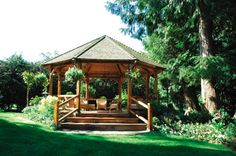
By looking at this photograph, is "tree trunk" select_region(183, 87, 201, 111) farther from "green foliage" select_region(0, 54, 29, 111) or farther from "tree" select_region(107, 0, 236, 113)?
"green foliage" select_region(0, 54, 29, 111)

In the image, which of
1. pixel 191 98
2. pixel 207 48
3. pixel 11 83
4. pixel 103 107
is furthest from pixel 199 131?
pixel 11 83

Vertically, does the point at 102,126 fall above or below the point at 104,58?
below

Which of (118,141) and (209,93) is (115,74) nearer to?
(209,93)

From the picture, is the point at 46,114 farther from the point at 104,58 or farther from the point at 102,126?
the point at 104,58

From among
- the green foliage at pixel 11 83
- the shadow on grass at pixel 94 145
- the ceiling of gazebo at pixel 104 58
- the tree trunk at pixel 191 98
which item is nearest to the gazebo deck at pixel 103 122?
the shadow on grass at pixel 94 145

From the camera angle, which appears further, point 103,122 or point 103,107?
point 103,107

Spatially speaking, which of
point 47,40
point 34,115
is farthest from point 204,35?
point 47,40

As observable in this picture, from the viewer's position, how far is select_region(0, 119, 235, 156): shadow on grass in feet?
25.6

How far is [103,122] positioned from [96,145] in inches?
168

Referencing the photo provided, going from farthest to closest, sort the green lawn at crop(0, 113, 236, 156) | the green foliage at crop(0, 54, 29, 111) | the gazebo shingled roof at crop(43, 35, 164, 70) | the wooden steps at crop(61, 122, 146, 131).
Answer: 1. the green foliage at crop(0, 54, 29, 111)
2. the gazebo shingled roof at crop(43, 35, 164, 70)
3. the wooden steps at crop(61, 122, 146, 131)
4. the green lawn at crop(0, 113, 236, 156)

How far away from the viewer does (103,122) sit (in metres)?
13.1

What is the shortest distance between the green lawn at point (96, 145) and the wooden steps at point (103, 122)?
1516 millimetres

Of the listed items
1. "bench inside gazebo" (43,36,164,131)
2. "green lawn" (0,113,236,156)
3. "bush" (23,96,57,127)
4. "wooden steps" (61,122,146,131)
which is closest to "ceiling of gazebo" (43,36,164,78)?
"bench inside gazebo" (43,36,164,131)

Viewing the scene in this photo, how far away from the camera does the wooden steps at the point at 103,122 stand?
40.8 ft
